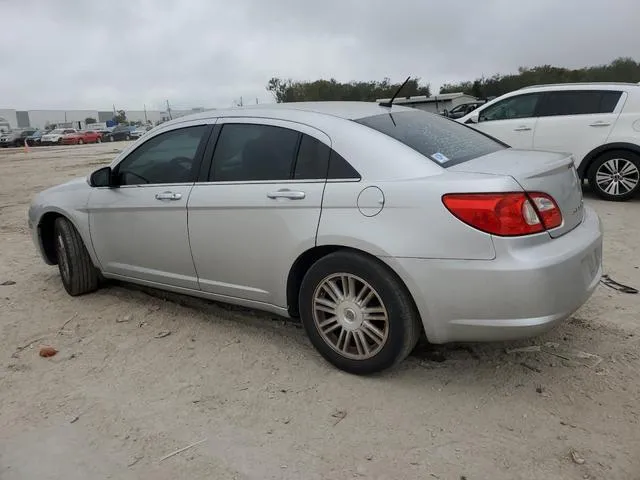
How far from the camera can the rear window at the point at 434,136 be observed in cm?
323

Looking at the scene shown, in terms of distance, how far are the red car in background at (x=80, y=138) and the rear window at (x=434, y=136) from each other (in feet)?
→ 166

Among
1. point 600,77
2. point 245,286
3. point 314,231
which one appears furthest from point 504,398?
point 600,77

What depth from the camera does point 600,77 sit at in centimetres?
3694

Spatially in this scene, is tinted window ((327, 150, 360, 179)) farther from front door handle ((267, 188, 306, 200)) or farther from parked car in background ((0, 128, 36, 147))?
parked car in background ((0, 128, 36, 147))

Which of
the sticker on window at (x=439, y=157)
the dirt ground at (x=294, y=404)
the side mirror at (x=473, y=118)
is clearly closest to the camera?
the dirt ground at (x=294, y=404)

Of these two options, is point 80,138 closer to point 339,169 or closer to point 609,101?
point 609,101

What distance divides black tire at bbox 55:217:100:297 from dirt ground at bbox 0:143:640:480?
1.75 feet

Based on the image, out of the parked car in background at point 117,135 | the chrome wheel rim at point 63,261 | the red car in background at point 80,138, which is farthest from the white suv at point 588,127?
the parked car in background at point 117,135

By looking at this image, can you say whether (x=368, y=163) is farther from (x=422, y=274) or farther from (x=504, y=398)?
(x=504, y=398)

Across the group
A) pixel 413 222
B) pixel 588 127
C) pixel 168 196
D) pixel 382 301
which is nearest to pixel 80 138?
pixel 588 127

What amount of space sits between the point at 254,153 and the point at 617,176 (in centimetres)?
642

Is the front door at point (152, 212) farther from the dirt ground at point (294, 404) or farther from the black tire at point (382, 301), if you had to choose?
the black tire at point (382, 301)

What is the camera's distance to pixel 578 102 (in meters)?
8.43

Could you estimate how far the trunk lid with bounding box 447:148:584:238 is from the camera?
9.55ft
